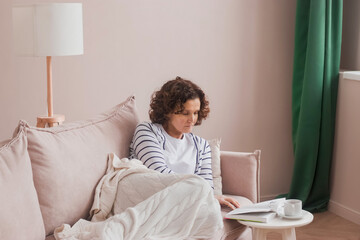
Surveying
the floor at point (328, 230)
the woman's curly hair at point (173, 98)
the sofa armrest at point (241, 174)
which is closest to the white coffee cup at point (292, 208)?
the sofa armrest at point (241, 174)

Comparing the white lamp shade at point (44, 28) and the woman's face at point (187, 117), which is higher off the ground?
the white lamp shade at point (44, 28)

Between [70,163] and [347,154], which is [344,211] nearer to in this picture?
[347,154]

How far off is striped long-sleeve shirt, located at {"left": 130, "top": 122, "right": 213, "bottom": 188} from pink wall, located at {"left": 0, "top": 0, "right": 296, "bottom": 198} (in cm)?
79

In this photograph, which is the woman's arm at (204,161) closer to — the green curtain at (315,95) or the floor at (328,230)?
the floor at (328,230)

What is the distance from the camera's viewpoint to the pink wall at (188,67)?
131 inches

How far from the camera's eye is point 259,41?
3.95 metres

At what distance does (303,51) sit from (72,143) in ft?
6.65

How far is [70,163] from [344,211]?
2.18 metres

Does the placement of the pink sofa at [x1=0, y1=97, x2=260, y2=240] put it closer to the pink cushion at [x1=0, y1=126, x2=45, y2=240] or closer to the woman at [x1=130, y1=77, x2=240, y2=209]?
the pink cushion at [x1=0, y1=126, x2=45, y2=240]

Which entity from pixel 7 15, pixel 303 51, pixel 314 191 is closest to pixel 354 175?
pixel 314 191

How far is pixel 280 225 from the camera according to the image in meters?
2.38

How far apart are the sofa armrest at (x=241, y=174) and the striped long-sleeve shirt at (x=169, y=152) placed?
11 cm

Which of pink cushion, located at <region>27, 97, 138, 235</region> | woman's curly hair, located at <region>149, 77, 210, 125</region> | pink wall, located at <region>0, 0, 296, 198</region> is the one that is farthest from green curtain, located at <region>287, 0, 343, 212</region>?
pink cushion, located at <region>27, 97, 138, 235</region>

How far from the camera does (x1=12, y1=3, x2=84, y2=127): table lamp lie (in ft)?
8.75
